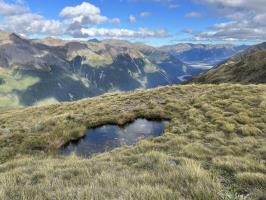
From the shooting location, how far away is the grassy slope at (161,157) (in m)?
7.80

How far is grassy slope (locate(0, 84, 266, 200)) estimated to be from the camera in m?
7.80

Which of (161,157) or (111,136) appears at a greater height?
(161,157)

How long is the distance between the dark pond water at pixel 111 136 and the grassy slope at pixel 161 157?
773mm

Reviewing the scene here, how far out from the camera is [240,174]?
9383 mm

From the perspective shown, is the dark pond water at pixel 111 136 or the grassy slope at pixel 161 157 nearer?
the grassy slope at pixel 161 157

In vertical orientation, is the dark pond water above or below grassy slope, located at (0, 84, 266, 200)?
below

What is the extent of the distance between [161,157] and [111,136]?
382 inches

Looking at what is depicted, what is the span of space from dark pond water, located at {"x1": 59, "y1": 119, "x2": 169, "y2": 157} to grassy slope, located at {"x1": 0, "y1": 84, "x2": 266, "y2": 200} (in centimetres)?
77

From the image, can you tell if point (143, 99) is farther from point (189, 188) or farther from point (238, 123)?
point (189, 188)

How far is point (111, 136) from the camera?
69.4ft

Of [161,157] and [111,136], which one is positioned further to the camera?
[111,136]

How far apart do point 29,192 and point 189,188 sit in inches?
151

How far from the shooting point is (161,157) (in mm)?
11766

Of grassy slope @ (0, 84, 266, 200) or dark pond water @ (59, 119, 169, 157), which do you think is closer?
grassy slope @ (0, 84, 266, 200)
